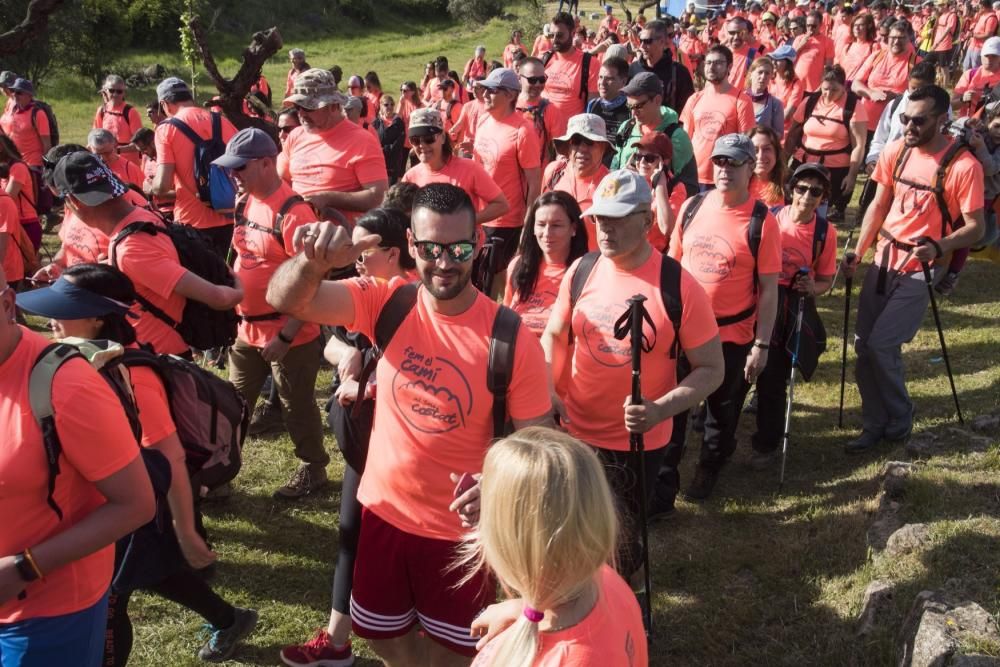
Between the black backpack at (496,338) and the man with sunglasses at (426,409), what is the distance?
20 mm

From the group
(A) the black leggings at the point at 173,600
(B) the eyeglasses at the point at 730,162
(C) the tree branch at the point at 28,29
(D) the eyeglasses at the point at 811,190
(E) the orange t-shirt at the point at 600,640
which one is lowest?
(A) the black leggings at the point at 173,600

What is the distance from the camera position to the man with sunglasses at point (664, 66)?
381 inches

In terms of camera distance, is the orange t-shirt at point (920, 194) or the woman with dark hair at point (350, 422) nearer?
the woman with dark hair at point (350, 422)

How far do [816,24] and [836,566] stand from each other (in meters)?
11.3

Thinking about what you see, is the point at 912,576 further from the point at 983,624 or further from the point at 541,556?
the point at 541,556

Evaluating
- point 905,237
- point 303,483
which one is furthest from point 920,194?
point 303,483

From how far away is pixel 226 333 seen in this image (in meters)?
4.83

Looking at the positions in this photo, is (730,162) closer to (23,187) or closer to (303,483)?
(303,483)

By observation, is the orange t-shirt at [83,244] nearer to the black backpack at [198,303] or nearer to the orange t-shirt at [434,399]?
the black backpack at [198,303]

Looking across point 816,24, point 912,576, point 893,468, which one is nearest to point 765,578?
point 912,576

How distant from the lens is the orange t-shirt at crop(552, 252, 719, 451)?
3.95 metres

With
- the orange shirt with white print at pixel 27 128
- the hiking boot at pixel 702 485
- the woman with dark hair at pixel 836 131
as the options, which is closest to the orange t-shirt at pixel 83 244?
the hiking boot at pixel 702 485

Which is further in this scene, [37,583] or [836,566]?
[836,566]

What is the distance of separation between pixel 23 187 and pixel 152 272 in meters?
4.95
